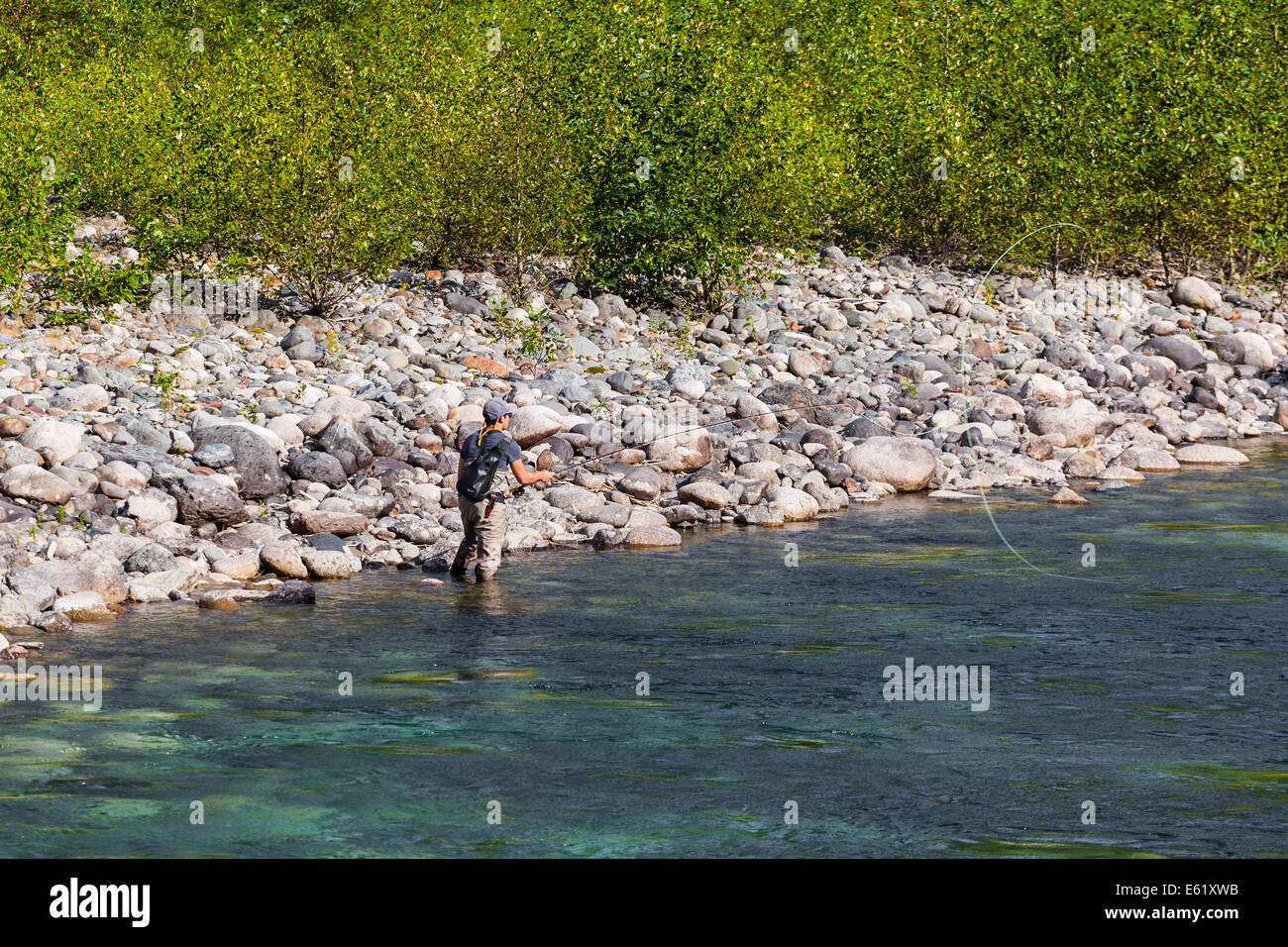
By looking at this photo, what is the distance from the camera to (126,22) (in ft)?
118

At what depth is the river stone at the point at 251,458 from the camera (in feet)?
49.9

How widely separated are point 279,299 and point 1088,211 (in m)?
16.0

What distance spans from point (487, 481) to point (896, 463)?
647 cm

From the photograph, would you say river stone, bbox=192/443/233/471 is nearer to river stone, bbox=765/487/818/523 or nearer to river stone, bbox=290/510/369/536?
river stone, bbox=290/510/369/536

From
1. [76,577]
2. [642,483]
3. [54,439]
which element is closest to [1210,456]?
[642,483]

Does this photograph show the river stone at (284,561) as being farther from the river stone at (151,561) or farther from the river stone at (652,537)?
the river stone at (652,537)

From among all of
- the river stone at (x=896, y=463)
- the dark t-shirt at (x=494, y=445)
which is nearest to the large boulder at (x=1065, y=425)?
the river stone at (x=896, y=463)

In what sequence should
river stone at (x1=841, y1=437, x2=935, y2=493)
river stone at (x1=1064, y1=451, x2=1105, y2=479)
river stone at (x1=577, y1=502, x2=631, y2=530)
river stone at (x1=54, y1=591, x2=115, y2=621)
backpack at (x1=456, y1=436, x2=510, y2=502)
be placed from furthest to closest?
river stone at (x1=1064, y1=451, x2=1105, y2=479) < river stone at (x1=841, y1=437, x2=935, y2=493) < river stone at (x1=577, y1=502, x2=631, y2=530) < backpack at (x1=456, y1=436, x2=510, y2=502) < river stone at (x1=54, y1=591, x2=115, y2=621)

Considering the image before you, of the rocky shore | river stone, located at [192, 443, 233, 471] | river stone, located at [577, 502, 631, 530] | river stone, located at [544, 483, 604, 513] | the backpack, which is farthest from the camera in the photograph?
river stone, located at [544, 483, 604, 513]

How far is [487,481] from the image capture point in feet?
43.9

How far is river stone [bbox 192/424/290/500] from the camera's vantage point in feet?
49.9

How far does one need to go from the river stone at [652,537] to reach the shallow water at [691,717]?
0.38 metres

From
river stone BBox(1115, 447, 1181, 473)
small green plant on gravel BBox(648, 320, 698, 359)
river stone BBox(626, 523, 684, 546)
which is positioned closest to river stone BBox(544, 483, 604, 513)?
river stone BBox(626, 523, 684, 546)

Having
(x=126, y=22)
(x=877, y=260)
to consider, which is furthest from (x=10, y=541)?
(x=126, y=22)
